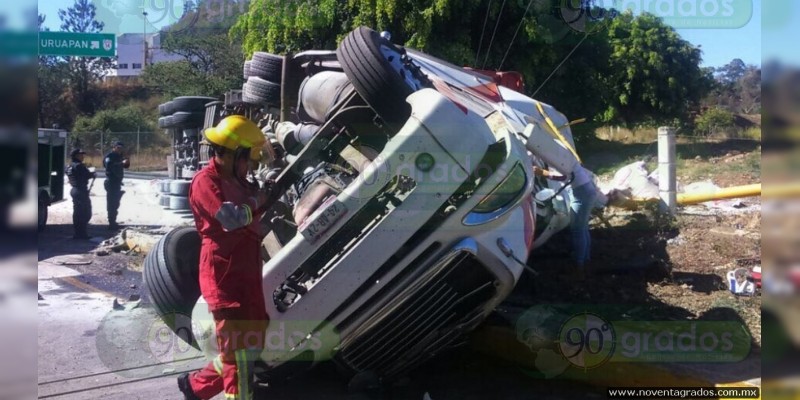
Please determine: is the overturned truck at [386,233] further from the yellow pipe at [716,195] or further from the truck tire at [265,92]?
the yellow pipe at [716,195]

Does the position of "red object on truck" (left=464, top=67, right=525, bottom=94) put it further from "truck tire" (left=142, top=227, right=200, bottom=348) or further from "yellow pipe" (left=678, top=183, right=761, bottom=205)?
"truck tire" (left=142, top=227, right=200, bottom=348)

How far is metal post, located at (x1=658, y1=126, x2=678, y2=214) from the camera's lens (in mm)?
8344

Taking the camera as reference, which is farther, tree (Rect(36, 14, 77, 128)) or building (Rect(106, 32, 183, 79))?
building (Rect(106, 32, 183, 79))

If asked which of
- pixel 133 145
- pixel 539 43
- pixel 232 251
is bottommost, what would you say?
pixel 232 251

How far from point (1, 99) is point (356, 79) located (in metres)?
2.25

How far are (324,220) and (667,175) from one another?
5613 millimetres

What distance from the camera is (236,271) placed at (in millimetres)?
3723

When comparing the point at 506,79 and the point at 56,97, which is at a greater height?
the point at 56,97

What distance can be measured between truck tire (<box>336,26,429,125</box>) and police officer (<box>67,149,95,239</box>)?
7753 mm

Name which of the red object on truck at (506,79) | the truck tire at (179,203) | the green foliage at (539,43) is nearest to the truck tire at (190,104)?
the truck tire at (179,203)

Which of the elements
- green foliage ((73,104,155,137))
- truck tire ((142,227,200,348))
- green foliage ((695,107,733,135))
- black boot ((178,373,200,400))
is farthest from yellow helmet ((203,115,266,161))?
green foliage ((73,104,155,137))

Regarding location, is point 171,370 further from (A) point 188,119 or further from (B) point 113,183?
(B) point 113,183

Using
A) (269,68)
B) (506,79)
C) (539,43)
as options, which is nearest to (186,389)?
(269,68)

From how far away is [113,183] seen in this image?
11.6 meters
